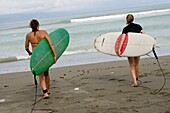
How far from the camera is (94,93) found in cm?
680

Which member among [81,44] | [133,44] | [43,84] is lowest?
[81,44]

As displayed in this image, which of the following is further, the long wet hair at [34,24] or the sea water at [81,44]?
the sea water at [81,44]

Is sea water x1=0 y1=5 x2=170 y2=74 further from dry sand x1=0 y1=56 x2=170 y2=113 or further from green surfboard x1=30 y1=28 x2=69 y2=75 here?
green surfboard x1=30 y1=28 x2=69 y2=75

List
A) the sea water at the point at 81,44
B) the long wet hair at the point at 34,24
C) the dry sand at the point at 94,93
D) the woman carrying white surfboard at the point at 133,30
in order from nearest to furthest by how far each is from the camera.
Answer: the dry sand at the point at 94,93
the long wet hair at the point at 34,24
the woman carrying white surfboard at the point at 133,30
the sea water at the point at 81,44

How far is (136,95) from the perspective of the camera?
20.5ft

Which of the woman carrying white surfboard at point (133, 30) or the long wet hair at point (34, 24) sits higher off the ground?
the long wet hair at point (34, 24)

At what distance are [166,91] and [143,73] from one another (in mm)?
2467

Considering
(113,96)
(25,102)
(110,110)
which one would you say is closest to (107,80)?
(113,96)

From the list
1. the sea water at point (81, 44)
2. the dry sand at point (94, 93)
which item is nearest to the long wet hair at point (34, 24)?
the dry sand at point (94, 93)

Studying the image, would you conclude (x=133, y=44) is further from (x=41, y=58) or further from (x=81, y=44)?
(x=81, y=44)

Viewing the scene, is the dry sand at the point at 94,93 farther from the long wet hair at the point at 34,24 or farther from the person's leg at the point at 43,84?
the long wet hair at the point at 34,24

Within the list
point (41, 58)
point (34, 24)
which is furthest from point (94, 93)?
point (34, 24)

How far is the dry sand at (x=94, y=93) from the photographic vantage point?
5.54 meters

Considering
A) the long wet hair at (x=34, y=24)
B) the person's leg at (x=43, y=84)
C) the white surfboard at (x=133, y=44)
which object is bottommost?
the person's leg at (x=43, y=84)
